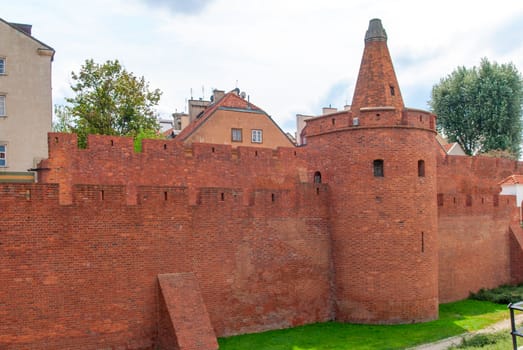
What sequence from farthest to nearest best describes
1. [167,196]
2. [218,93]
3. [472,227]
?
[218,93], [472,227], [167,196]

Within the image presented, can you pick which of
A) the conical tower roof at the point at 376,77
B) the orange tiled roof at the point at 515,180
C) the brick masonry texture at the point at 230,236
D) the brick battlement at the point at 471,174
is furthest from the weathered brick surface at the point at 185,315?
the orange tiled roof at the point at 515,180

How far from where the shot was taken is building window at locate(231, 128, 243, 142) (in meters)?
29.4

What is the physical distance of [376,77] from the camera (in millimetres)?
16859

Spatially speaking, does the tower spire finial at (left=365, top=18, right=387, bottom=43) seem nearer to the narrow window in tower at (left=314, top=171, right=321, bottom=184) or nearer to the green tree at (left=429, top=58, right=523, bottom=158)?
the narrow window in tower at (left=314, top=171, right=321, bottom=184)

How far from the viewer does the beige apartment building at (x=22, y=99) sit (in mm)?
23109

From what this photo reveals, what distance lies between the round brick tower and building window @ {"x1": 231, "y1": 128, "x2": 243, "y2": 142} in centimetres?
1317

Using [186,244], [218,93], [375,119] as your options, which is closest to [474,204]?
[375,119]

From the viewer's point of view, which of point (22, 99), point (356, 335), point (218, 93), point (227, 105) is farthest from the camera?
point (218, 93)

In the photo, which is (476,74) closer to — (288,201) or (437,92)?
(437,92)

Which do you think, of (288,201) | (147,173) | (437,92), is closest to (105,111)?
(147,173)

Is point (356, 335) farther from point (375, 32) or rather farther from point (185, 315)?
point (375, 32)

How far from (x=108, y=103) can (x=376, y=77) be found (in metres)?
15.7

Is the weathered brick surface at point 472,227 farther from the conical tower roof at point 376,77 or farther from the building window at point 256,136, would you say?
the building window at point 256,136

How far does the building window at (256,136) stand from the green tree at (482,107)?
17.7 meters
